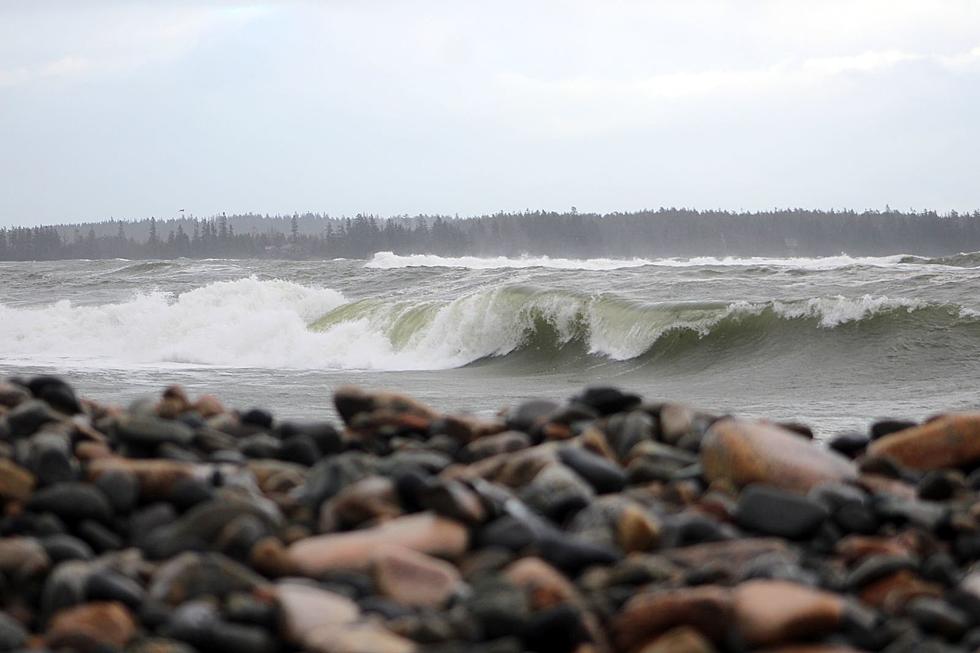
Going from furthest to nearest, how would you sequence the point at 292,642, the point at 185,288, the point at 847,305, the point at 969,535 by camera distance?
the point at 185,288 → the point at 847,305 → the point at 969,535 → the point at 292,642

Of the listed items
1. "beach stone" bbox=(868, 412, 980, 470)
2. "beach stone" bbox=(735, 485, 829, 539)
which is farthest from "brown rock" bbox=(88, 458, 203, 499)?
"beach stone" bbox=(868, 412, 980, 470)

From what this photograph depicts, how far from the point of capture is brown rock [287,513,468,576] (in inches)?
121

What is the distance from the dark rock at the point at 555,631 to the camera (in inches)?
104

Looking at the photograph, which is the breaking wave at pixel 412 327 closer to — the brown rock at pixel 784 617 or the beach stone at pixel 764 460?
the beach stone at pixel 764 460

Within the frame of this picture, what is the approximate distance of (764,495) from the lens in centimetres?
352

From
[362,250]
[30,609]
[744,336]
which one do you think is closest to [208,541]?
[30,609]

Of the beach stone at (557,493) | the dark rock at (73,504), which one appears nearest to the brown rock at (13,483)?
the dark rock at (73,504)

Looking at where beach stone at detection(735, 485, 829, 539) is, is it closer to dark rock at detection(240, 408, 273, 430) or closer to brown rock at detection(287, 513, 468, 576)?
brown rock at detection(287, 513, 468, 576)

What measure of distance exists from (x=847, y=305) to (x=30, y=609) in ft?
51.4

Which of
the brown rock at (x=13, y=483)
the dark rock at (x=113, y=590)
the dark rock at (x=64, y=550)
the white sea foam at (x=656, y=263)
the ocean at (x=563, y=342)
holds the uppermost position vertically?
the white sea foam at (x=656, y=263)

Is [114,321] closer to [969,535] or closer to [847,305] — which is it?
[847,305]

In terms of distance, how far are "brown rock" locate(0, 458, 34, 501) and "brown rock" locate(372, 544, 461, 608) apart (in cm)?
125

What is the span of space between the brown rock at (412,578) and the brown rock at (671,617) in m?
0.49

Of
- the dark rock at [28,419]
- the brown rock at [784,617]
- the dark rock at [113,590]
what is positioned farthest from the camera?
the dark rock at [28,419]
